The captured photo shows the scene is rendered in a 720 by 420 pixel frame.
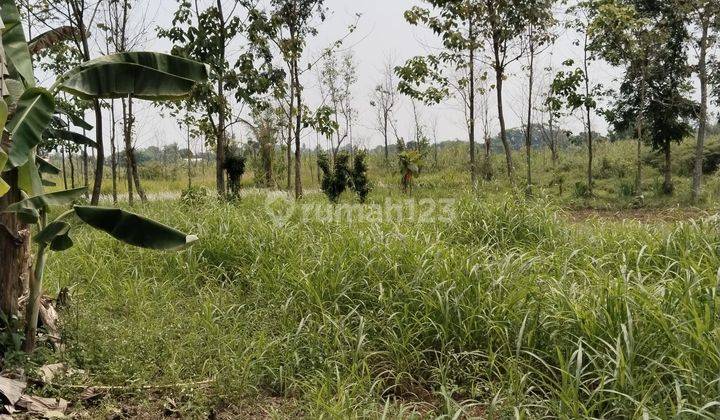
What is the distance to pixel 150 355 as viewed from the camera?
3.11 m

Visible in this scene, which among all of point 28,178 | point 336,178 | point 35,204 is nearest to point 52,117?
point 28,178

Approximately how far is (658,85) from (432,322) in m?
12.0

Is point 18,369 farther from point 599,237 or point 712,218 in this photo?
point 712,218

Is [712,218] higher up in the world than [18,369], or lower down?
higher up

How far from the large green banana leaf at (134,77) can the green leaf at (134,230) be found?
0.89 metres

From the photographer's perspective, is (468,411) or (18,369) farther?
(18,369)

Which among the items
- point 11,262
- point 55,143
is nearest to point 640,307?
point 11,262

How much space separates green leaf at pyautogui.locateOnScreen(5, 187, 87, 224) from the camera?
8.96ft

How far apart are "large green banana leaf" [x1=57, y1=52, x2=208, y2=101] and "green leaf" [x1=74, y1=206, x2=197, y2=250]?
0.89 metres

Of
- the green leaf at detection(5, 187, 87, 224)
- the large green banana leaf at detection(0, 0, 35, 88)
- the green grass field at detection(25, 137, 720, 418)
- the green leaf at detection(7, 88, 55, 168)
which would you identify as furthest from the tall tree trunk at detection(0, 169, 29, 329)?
the large green banana leaf at detection(0, 0, 35, 88)

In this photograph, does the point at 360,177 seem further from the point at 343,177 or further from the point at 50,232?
the point at 50,232

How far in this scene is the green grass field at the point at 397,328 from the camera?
2355mm

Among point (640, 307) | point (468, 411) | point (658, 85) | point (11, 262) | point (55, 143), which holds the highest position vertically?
point (658, 85)

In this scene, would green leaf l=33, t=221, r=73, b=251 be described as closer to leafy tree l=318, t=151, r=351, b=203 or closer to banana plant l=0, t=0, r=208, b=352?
banana plant l=0, t=0, r=208, b=352
